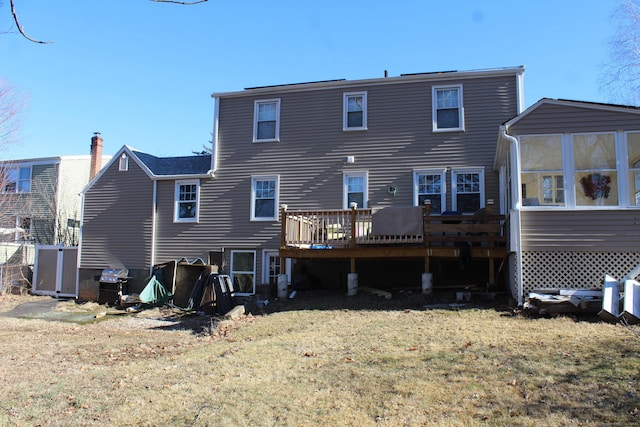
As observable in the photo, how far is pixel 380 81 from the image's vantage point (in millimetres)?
15531

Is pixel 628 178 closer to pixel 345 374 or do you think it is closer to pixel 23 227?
pixel 345 374

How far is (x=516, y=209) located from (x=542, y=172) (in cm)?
101

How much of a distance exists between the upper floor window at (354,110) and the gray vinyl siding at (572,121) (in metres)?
5.80

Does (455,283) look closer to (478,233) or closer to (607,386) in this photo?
(478,233)

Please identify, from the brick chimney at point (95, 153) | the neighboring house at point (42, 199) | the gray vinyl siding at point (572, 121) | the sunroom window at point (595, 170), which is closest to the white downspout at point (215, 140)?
the brick chimney at point (95, 153)

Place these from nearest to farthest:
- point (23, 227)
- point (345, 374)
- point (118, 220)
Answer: point (345, 374)
point (118, 220)
point (23, 227)

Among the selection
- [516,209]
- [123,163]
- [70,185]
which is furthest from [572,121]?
[70,185]

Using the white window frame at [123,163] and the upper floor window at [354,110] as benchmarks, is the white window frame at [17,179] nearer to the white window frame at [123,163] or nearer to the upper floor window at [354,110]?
the white window frame at [123,163]

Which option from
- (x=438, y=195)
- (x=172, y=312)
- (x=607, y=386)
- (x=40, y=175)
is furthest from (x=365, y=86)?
(x=40, y=175)

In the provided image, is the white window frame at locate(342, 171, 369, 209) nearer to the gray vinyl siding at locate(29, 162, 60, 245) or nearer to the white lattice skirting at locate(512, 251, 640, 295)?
the white lattice skirting at locate(512, 251, 640, 295)

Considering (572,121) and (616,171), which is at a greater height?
(572,121)

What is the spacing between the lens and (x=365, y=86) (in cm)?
1573

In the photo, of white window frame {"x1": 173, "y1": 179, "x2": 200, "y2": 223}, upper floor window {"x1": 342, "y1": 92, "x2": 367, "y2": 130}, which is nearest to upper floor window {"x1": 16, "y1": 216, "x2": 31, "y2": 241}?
white window frame {"x1": 173, "y1": 179, "x2": 200, "y2": 223}

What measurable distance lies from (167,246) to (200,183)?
2.44 meters
